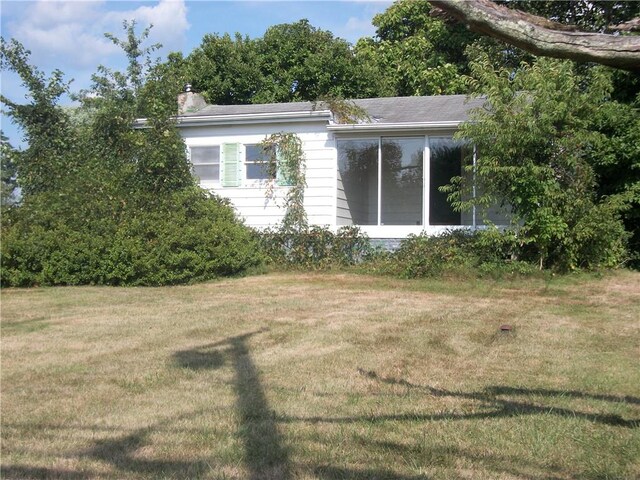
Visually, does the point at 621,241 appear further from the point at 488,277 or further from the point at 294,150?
the point at 294,150

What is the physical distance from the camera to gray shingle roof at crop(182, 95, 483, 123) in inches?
611

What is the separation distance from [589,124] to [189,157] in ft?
29.6

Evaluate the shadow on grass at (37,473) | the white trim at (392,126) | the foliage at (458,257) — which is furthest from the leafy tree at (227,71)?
the shadow on grass at (37,473)

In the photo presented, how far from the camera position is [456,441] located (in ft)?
14.8

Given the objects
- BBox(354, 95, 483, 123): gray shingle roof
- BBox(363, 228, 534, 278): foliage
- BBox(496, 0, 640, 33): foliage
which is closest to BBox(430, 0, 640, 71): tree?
BBox(363, 228, 534, 278): foliage

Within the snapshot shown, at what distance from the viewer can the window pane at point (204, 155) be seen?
1667cm

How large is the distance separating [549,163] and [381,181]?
16.5 ft

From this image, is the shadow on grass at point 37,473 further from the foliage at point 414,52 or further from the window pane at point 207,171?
the foliage at point 414,52

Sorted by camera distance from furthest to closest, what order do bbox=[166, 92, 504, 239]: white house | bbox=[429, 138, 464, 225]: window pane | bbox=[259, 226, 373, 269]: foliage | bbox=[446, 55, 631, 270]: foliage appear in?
bbox=[429, 138, 464, 225]: window pane < bbox=[166, 92, 504, 239]: white house < bbox=[259, 226, 373, 269]: foliage < bbox=[446, 55, 631, 270]: foliage

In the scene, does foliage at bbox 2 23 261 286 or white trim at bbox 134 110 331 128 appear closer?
foliage at bbox 2 23 261 286

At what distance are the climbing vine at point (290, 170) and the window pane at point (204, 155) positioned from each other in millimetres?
1392

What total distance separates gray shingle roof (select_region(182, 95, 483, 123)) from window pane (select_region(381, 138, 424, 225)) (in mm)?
602

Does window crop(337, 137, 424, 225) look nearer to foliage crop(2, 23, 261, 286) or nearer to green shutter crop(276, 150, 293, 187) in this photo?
green shutter crop(276, 150, 293, 187)

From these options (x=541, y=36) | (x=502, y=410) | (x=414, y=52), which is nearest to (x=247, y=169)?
(x=502, y=410)
